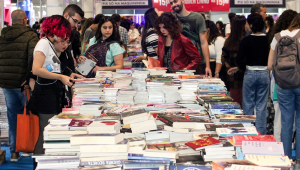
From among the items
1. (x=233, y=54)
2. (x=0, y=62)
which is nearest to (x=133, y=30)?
(x=233, y=54)

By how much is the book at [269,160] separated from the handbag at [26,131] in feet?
10.6

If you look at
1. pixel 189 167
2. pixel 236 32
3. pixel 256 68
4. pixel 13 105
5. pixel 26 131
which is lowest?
pixel 26 131

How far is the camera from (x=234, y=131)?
7.55 feet

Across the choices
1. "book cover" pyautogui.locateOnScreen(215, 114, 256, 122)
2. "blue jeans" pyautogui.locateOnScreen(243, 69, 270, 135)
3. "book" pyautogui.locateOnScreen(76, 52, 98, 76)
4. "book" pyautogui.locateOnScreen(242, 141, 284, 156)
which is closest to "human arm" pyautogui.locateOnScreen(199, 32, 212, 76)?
"blue jeans" pyautogui.locateOnScreen(243, 69, 270, 135)

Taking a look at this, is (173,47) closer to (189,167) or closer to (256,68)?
(256,68)

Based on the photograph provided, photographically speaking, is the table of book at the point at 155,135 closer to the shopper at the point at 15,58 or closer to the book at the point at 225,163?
the book at the point at 225,163

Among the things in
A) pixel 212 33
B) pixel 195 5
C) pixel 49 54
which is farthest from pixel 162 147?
pixel 195 5

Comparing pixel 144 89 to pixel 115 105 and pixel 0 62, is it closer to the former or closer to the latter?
pixel 115 105

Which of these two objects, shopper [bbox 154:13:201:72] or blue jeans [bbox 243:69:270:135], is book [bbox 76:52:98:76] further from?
blue jeans [bbox 243:69:270:135]

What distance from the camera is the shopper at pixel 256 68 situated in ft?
16.4

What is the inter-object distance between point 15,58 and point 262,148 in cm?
359

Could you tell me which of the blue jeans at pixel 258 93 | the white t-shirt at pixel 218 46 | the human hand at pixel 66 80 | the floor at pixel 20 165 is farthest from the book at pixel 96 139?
the white t-shirt at pixel 218 46

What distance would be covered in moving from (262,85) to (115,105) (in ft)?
8.73

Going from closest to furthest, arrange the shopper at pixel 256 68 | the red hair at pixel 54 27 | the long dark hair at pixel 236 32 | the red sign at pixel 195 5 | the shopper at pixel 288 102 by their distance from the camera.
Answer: the red hair at pixel 54 27 < the shopper at pixel 288 102 < the shopper at pixel 256 68 < the long dark hair at pixel 236 32 < the red sign at pixel 195 5
